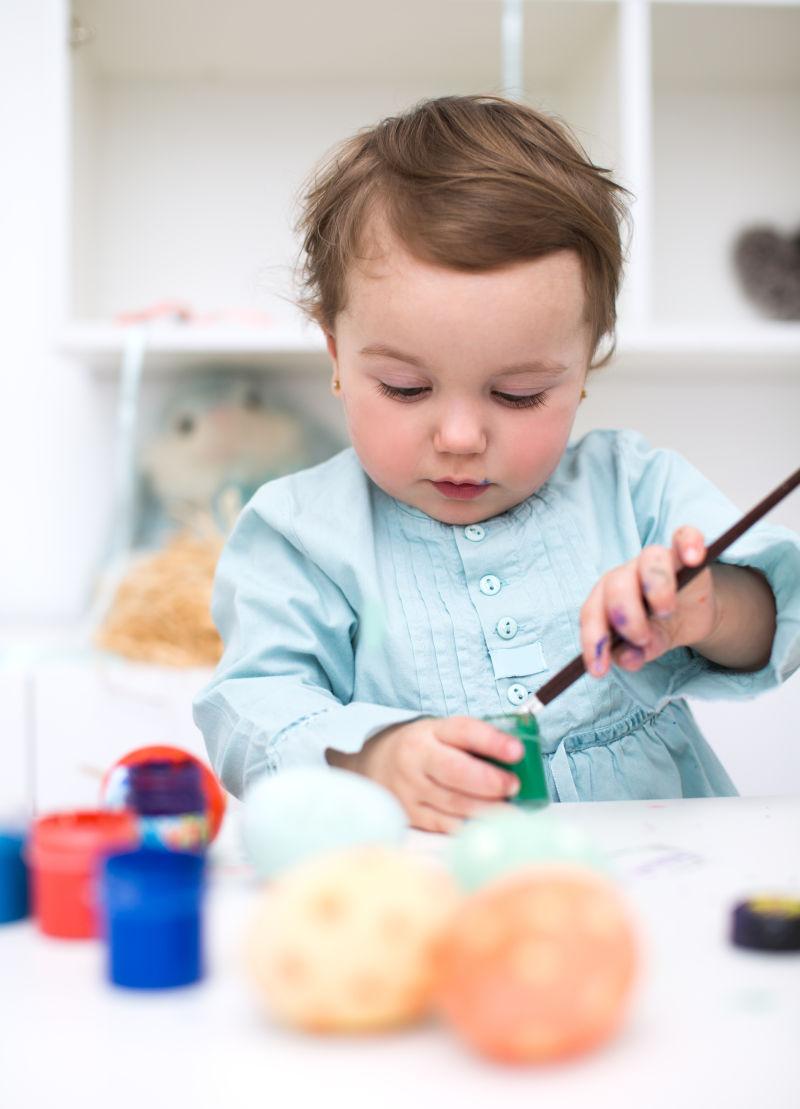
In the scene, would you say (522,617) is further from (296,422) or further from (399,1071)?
(296,422)

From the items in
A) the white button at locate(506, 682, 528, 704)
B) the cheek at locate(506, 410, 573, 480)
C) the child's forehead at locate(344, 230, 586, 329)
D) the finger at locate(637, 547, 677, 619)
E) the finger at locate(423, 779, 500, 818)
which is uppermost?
the child's forehead at locate(344, 230, 586, 329)

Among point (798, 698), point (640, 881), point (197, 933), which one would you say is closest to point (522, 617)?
point (640, 881)

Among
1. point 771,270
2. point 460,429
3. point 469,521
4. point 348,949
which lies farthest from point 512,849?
point 771,270

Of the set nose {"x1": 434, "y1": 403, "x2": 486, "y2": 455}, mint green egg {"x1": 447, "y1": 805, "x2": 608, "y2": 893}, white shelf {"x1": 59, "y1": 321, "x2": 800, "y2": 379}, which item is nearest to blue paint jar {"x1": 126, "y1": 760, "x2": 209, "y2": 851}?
mint green egg {"x1": 447, "y1": 805, "x2": 608, "y2": 893}

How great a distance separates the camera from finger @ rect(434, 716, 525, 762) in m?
0.59

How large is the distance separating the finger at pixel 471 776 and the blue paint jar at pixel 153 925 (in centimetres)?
24

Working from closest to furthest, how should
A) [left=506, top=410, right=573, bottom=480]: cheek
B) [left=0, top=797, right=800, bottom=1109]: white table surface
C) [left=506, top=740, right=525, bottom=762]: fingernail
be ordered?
[left=0, top=797, right=800, bottom=1109]: white table surface < [left=506, top=740, right=525, bottom=762]: fingernail < [left=506, top=410, right=573, bottom=480]: cheek

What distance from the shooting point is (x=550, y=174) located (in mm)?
832

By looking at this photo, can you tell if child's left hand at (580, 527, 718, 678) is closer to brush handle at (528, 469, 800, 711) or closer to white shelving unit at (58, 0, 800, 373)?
brush handle at (528, 469, 800, 711)

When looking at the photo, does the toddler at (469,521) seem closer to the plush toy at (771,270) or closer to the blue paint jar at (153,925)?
the blue paint jar at (153,925)

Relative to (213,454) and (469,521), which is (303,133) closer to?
(213,454)

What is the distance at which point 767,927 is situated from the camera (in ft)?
1.26

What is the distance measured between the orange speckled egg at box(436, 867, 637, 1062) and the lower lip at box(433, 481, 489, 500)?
534mm

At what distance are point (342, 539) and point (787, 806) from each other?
345 mm
